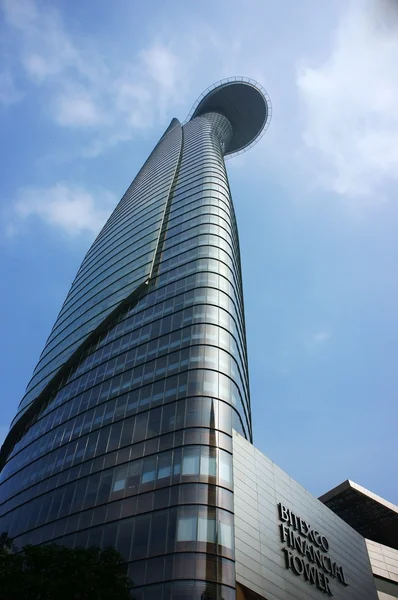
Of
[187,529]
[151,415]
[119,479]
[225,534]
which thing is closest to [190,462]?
[187,529]

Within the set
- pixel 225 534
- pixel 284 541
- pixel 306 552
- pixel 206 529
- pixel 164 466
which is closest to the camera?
pixel 206 529

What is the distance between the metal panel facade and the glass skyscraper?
6.90ft

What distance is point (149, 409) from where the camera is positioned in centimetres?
4594

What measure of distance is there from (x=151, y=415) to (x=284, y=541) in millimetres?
15527

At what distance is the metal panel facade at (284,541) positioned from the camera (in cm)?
3656

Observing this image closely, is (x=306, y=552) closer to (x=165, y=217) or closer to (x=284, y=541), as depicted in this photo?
(x=284, y=541)

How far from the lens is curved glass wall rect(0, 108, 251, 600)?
115ft

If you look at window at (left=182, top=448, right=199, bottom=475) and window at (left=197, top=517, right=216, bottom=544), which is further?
window at (left=182, top=448, right=199, bottom=475)

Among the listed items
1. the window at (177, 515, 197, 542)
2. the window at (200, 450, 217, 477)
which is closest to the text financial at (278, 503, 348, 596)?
the window at (200, 450, 217, 477)

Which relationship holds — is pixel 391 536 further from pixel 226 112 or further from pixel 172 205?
pixel 226 112

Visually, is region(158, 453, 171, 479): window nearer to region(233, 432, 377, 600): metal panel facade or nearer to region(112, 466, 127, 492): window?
region(112, 466, 127, 492): window

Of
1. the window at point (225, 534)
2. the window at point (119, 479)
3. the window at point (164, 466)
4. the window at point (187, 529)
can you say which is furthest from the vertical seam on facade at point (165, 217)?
the window at point (225, 534)

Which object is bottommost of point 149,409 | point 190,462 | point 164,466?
point 190,462

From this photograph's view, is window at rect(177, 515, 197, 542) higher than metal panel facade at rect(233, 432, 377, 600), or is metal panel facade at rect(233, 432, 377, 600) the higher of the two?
metal panel facade at rect(233, 432, 377, 600)
